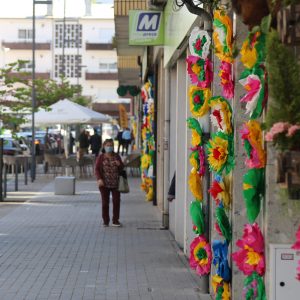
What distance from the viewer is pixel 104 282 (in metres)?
10.2

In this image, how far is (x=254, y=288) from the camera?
22.2ft

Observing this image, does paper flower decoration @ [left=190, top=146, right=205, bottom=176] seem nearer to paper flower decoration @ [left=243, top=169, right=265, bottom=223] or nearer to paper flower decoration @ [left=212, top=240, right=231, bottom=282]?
paper flower decoration @ [left=212, top=240, right=231, bottom=282]

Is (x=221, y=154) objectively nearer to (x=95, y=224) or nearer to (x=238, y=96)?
(x=238, y=96)

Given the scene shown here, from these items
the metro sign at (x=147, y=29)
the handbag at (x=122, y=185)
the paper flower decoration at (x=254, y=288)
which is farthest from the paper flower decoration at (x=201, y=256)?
the metro sign at (x=147, y=29)

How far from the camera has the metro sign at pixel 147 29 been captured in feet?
54.4

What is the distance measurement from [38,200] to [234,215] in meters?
15.5

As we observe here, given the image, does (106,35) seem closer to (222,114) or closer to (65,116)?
(65,116)

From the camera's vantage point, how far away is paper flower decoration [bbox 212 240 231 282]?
26.9ft

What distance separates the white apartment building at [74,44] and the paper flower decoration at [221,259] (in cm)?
8086

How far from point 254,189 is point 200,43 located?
3140mm

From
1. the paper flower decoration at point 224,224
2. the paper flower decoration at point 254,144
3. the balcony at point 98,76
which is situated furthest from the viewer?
the balcony at point 98,76

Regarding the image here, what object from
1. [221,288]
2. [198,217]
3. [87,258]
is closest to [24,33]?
[87,258]

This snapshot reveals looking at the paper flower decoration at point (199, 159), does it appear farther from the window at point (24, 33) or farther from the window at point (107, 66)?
the window at point (24, 33)

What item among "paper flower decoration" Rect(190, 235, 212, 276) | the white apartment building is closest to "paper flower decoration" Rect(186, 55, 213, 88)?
"paper flower decoration" Rect(190, 235, 212, 276)
